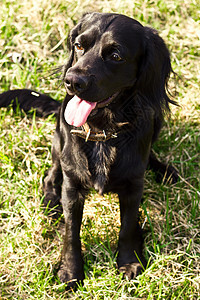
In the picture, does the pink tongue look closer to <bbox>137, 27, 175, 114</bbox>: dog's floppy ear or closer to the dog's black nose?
the dog's black nose

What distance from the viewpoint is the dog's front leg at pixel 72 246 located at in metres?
2.59

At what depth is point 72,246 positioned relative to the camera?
2.65 metres

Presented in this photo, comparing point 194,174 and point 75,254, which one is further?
point 194,174

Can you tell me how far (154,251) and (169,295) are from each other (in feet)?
1.11

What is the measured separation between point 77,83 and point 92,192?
1249 mm

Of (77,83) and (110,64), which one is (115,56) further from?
(77,83)

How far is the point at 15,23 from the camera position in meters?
4.15

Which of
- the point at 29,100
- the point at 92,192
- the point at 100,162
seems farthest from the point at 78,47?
the point at 92,192

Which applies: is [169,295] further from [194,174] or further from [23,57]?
[23,57]

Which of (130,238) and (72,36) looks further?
(130,238)

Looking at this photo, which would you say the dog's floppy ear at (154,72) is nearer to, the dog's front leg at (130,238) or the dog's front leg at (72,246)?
the dog's front leg at (130,238)

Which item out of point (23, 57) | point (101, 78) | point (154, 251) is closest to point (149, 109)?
point (101, 78)

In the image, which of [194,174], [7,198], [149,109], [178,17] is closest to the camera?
[149,109]

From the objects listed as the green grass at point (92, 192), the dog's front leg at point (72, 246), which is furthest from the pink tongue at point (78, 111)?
the green grass at point (92, 192)
